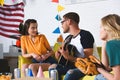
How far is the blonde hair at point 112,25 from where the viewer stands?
225cm

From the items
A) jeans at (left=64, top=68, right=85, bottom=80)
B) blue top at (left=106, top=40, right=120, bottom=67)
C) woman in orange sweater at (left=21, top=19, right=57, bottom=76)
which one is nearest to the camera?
blue top at (left=106, top=40, right=120, bottom=67)

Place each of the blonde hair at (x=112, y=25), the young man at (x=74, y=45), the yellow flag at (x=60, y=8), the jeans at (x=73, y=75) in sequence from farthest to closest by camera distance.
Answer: the yellow flag at (x=60, y=8) < the young man at (x=74, y=45) < the jeans at (x=73, y=75) < the blonde hair at (x=112, y=25)

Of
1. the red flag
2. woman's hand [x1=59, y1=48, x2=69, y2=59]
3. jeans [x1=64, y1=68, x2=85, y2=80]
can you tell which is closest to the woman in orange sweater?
woman's hand [x1=59, y1=48, x2=69, y2=59]

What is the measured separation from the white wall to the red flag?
0.12 metres

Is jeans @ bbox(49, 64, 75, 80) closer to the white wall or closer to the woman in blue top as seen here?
the white wall

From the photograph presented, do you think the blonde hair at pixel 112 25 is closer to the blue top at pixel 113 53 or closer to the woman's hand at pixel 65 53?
the blue top at pixel 113 53

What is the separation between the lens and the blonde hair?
7.39 ft

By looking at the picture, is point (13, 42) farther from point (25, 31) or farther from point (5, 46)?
point (25, 31)

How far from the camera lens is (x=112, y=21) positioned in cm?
233

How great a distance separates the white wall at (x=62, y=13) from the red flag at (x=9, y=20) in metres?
0.12

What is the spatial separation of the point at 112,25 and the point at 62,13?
2932 millimetres

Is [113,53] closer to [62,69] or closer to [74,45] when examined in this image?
[74,45]

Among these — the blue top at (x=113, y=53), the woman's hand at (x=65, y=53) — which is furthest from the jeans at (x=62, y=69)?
the blue top at (x=113, y=53)

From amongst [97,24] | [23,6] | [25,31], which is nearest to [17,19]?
[23,6]
